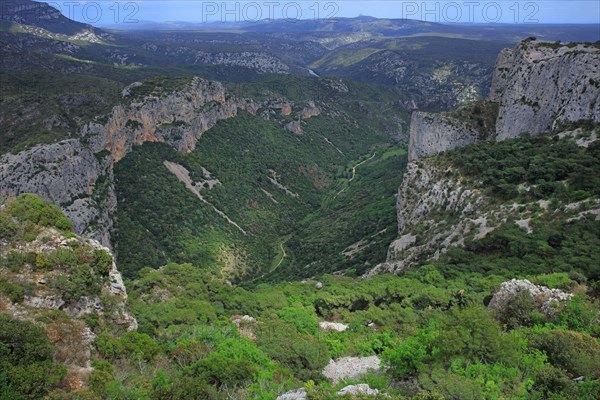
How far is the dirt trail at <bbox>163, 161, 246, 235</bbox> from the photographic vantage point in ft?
323

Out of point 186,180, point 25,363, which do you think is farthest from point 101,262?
point 186,180

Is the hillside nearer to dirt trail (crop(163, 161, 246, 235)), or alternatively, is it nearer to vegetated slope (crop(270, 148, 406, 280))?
dirt trail (crop(163, 161, 246, 235))

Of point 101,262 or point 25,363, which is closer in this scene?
point 25,363

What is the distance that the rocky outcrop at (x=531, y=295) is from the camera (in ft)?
93.4

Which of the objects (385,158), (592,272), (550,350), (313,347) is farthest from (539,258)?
(385,158)

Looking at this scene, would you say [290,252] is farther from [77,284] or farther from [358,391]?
[358,391]

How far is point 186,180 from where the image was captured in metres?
102

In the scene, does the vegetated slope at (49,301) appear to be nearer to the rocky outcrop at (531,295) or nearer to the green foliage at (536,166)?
the rocky outcrop at (531,295)

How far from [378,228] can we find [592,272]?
4522 cm

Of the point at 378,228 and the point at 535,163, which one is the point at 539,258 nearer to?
the point at 535,163

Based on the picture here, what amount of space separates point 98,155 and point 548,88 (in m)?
73.7

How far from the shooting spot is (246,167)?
396ft

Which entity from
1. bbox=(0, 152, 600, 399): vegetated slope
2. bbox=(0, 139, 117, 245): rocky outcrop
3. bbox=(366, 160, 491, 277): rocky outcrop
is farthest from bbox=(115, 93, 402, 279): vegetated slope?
bbox=(0, 152, 600, 399): vegetated slope

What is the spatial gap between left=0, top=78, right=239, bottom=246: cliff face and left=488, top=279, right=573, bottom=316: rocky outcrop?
188 feet
